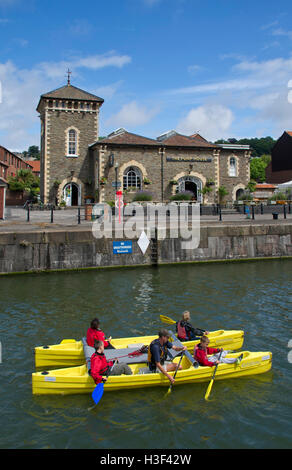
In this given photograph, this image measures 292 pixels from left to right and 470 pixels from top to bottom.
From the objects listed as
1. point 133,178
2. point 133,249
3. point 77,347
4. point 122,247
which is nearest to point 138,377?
point 77,347

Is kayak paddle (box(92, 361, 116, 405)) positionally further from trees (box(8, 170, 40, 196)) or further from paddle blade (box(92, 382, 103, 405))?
trees (box(8, 170, 40, 196))

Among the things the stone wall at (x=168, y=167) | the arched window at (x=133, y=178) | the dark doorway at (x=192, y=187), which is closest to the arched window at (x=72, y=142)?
the stone wall at (x=168, y=167)

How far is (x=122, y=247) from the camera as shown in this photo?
18344mm

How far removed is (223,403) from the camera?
6445mm

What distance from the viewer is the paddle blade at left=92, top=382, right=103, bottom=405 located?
6.24 m

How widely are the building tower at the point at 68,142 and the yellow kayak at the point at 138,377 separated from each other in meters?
27.0

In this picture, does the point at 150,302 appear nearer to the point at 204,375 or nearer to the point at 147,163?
the point at 204,375

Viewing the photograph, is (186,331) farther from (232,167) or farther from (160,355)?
(232,167)

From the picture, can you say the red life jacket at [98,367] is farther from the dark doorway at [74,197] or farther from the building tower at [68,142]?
the dark doorway at [74,197]

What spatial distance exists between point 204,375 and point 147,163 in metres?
26.9

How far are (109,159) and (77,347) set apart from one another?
24795mm

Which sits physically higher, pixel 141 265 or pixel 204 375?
pixel 141 265
